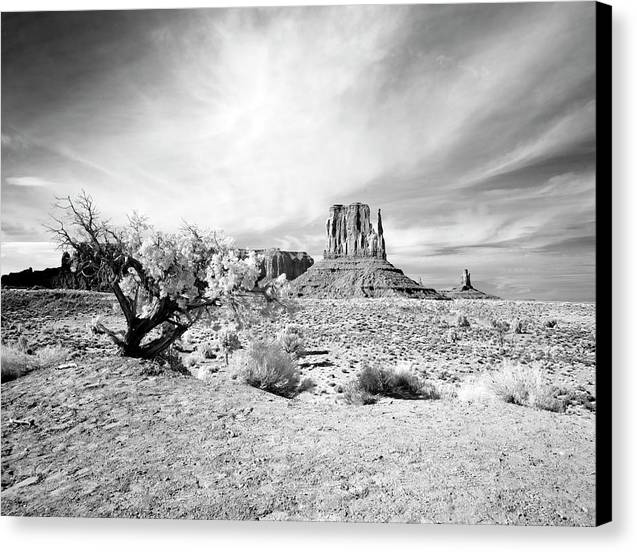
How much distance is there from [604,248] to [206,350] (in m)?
5.62

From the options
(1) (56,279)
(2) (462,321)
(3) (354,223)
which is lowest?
(2) (462,321)

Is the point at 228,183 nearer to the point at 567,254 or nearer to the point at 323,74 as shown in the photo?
the point at 323,74

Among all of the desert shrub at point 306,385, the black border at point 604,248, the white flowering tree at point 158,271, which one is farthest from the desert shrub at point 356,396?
the black border at point 604,248

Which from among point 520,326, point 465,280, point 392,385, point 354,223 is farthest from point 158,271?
point 520,326

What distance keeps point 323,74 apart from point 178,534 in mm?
5225

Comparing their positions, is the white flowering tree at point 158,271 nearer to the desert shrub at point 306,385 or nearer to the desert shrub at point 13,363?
the desert shrub at point 13,363

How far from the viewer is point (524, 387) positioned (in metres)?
4.43

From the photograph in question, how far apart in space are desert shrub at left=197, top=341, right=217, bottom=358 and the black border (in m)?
5.25

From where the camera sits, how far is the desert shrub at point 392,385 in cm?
474

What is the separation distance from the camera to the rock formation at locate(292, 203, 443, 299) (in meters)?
5.27

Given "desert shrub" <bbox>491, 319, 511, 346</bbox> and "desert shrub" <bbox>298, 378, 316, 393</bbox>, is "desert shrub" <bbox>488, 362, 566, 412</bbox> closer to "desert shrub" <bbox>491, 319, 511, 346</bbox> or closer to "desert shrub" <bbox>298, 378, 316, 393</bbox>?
"desert shrub" <bbox>491, 319, 511, 346</bbox>

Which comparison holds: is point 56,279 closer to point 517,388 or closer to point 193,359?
point 193,359

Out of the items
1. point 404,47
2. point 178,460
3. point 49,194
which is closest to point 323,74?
point 404,47

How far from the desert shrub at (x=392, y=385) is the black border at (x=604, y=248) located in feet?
5.61
